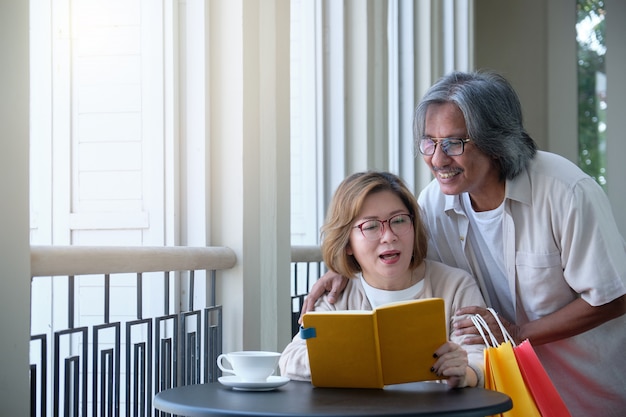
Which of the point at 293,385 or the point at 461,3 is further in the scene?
the point at 461,3

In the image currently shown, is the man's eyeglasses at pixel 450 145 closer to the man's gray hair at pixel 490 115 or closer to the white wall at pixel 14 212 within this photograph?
the man's gray hair at pixel 490 115

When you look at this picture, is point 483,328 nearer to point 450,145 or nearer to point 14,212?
point 450,145

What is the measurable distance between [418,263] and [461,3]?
2854mm

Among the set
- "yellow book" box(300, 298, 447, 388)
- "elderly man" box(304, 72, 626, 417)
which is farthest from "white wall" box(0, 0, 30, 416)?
"elderly man" box(304, 72, 626, 417)

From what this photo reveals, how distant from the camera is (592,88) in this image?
552 centimetres

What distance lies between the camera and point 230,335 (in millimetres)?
2490

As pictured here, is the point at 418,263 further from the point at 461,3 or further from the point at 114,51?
the point at 461,3

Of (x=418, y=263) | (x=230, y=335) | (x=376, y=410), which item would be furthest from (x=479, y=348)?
(x=230, y=335)

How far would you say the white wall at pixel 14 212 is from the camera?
5.00ft

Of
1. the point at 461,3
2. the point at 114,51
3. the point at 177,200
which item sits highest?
the point at 461,3

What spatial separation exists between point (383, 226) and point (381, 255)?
0.06 meters

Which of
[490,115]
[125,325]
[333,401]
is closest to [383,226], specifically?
[490,115]

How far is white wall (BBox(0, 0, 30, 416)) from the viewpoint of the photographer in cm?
153

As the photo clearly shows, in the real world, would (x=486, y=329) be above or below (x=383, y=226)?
below
